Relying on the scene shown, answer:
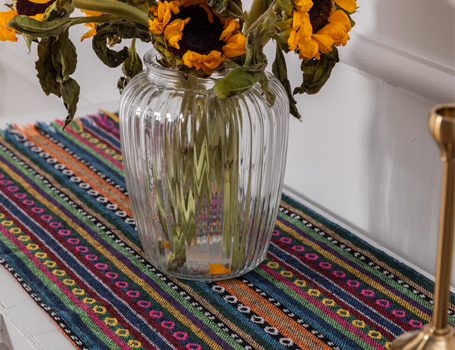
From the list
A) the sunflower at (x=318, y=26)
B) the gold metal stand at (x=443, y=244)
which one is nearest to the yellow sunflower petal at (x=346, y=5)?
the sunflower at (x=318, y=26)

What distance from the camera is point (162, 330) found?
0.56 metres

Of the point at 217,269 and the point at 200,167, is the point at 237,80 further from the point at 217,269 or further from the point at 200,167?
the point at 217,269

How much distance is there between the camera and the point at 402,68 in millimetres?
646

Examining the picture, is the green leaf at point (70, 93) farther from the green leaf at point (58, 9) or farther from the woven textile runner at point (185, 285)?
the woven textile runner at point (185, 285)

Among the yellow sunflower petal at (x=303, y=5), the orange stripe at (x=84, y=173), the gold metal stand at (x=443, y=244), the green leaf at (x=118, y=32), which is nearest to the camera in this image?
the gold metal stand at (x=443, y=244)

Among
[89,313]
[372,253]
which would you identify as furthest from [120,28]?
[372,253]

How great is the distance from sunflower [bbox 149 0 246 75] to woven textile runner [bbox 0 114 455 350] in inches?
9.5

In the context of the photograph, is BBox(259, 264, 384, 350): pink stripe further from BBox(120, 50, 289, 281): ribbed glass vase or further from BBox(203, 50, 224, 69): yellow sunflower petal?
BBox(203, 50, 224, 69): yellow sunflower petal

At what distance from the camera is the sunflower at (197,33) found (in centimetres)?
51

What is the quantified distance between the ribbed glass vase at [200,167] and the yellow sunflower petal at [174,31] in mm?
56

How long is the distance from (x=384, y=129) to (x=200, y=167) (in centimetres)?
25

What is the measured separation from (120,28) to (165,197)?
0.56 feet

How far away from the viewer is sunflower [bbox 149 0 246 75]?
51cm

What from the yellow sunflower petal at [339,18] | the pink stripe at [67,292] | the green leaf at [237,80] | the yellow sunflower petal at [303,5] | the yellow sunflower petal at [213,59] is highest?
the yellow sunflower petal at [303,5]
